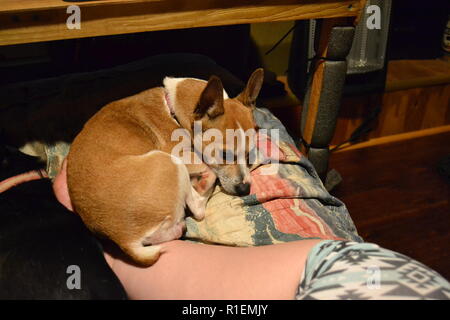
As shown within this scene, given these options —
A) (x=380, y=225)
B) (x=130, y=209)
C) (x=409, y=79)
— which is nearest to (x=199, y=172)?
(x=130, y=209)

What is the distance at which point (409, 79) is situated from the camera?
7.74 feet

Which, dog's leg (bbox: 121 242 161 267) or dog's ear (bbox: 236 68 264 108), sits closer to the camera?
dog's leg (bbox: 121 242 161 267)

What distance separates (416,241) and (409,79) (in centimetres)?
115

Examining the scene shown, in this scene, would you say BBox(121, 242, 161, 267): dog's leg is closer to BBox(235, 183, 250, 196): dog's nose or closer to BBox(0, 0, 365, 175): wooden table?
BBox(235, 183, 250, 196): dog's nose

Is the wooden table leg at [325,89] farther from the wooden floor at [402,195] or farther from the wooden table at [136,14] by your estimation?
the wooden floor at [402,195]

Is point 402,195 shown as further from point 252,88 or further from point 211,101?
point 211,101

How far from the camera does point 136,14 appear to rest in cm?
102

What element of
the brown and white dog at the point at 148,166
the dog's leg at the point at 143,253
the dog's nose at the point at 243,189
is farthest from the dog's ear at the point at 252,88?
the dog's leg at the point at 143,253

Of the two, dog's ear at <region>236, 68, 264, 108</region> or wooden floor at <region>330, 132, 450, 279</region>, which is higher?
dog's ear at <region>236, 68, 264, 108</region>

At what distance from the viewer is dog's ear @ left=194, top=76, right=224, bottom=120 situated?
1.22 m

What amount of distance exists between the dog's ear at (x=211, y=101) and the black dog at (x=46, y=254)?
558 mm

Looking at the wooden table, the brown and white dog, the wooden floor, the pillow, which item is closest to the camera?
the wooden table

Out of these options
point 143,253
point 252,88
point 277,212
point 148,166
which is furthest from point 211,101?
point 143,253

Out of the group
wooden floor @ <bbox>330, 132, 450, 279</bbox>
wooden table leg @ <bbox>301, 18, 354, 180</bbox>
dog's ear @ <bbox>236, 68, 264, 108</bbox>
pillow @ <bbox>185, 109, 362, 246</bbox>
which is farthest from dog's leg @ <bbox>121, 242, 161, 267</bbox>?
wooden floor @ <bbox>330, 132, 450, 279</bbox>
